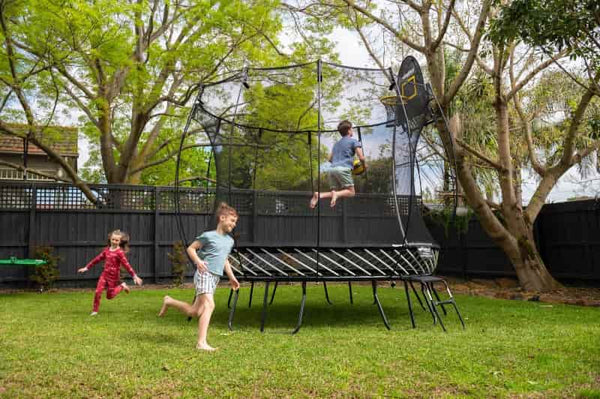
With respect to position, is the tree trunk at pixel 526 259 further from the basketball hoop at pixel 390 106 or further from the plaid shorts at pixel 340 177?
the plaid shorts at pixel 340 177

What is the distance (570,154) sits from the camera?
8.10 metres

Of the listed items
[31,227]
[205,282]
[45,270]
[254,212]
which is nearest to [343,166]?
[254,212]

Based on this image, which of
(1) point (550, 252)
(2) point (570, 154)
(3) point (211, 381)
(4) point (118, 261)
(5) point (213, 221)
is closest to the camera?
(3) point (211, 381)

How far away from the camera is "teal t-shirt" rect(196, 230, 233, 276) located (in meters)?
4.03

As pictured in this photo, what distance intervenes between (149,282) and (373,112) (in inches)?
237

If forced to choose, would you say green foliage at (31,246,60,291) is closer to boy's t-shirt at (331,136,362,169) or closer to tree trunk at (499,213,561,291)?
boy's t-shirt at (331,136,362,169)

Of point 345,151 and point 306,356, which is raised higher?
point 345,151

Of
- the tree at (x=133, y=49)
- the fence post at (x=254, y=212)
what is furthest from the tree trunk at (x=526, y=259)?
the tree at (x=133, y=49)

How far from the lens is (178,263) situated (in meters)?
10.1

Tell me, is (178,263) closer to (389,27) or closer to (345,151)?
(345,151)

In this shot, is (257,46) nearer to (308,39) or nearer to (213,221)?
(308,39)

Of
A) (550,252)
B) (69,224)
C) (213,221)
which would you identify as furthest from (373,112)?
(69,224)

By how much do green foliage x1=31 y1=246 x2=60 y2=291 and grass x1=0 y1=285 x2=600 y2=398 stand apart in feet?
11.0

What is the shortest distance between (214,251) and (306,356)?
112cm
